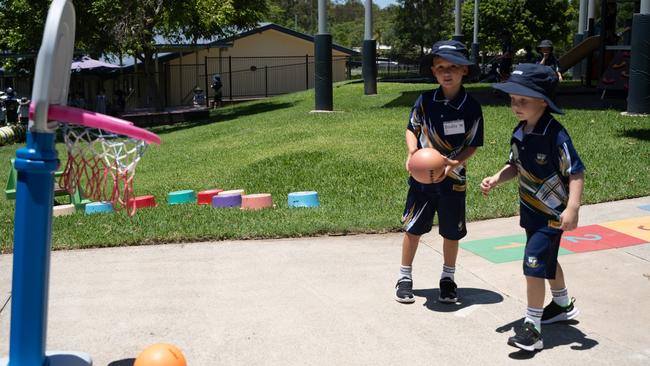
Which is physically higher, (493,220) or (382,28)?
(382,28)

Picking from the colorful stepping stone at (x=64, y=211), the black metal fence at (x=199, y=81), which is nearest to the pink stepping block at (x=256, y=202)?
the colorful stepping stone at (x=64, y=211)

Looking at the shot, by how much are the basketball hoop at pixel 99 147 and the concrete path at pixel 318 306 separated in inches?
41.5

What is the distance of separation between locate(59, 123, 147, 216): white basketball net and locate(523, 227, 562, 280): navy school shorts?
7.64 ft

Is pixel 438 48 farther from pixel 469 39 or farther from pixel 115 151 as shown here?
pixel 469 39

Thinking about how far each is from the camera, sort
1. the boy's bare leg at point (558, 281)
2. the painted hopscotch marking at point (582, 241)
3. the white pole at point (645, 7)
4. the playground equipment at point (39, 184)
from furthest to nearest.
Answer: the white pole at point (645, 7) < the painted hopscotch marking at point (582, 241) < the boy's bare leg at point (558, 281) < the playground equipment at point (39, 184)

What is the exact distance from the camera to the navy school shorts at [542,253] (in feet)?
14.6

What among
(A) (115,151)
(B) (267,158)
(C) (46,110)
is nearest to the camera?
(C) (46,110)

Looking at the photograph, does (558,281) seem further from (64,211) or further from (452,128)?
(64,211)

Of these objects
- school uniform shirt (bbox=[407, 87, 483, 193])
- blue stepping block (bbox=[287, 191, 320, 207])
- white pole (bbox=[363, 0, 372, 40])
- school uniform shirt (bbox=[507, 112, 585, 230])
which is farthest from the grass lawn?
white pole (bbox=[363, 0, 372, 40])

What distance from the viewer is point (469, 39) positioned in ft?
194

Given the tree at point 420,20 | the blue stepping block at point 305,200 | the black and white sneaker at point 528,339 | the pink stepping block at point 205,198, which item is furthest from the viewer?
the tree at point 420,20

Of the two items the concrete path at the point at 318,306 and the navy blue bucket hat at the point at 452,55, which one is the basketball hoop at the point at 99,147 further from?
the navy blue bucket hat at the point at 452,55

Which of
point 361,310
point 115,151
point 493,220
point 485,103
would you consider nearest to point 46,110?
point 115,151

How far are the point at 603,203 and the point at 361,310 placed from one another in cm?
418
